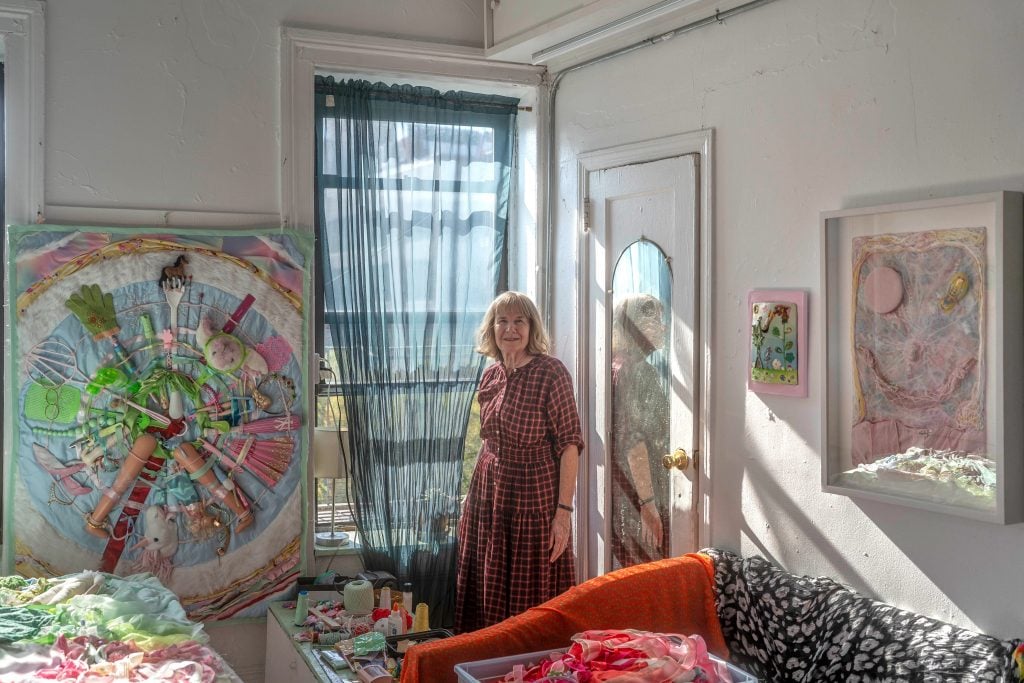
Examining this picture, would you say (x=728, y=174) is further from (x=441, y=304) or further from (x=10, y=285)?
(x=10, y=285)

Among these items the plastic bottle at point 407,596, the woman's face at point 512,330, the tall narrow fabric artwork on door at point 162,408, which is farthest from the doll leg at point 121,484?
the woman's face at point 512,330

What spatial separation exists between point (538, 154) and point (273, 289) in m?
1.26

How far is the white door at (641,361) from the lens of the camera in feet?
11.4

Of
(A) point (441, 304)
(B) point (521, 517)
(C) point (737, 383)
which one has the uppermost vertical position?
(A) point (441, 304)

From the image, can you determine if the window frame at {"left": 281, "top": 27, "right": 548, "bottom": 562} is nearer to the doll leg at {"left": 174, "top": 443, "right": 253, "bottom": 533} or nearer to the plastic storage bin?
the doll leg at {"left": 174, "top": 443, "right": 253, "bottom": 533}

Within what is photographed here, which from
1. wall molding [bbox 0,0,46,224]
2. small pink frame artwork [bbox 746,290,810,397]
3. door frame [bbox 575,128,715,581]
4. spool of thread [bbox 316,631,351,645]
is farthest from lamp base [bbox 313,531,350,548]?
small pink frame artwork [bbox 746,290,810,397]

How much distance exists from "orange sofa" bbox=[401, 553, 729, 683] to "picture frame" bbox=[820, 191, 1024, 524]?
0.58 meters

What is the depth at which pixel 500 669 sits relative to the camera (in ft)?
8.63

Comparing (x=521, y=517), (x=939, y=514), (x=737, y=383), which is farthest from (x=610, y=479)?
(x=939, y=514)

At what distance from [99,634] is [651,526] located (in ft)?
6.16

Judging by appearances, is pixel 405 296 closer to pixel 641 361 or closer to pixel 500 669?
pixel 641 361

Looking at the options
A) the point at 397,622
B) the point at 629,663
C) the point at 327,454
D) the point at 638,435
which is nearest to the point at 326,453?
the point at 327,454

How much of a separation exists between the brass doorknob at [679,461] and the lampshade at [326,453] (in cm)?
134

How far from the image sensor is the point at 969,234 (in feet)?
7.93
